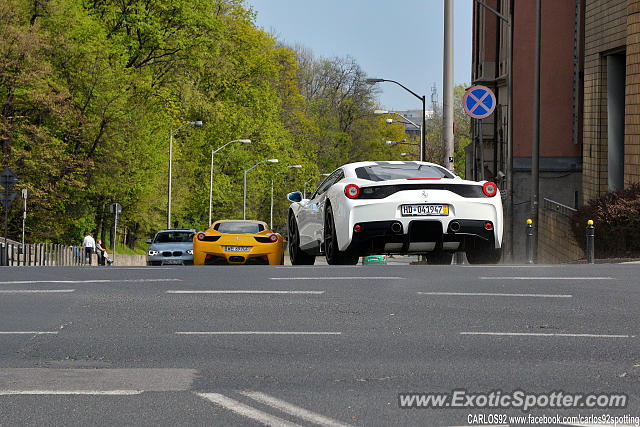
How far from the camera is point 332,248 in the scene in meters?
16.9

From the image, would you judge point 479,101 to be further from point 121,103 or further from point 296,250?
point 121,103

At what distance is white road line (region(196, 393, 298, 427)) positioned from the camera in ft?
22.5

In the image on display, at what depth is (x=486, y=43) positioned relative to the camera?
5288 centimetres

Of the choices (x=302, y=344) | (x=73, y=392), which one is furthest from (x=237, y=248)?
(x=73, y=392)

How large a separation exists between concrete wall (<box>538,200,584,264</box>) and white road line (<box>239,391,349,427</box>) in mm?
25727

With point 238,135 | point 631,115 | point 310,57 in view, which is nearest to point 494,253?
point 631,115

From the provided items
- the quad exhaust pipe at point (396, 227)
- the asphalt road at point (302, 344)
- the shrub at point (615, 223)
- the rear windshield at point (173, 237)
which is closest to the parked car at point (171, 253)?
the rear windshield at point (173, 237)

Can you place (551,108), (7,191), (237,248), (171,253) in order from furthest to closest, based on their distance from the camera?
(551,108) < (7,191) < (171,253) < (237,248)

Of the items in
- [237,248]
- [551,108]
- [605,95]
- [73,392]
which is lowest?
[73,392]

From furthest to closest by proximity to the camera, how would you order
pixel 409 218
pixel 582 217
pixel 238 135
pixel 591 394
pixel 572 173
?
pixel 238 135 → pixel 572 173 → pixel 582 217 → pixel 409 218 → pixel 591 394

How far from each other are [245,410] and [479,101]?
2004 centimetres

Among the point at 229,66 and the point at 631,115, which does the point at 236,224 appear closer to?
the point at 631,115

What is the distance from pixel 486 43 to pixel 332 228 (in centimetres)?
3748

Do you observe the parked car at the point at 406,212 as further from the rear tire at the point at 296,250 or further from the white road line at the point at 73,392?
the white road line at the point at 73,392
